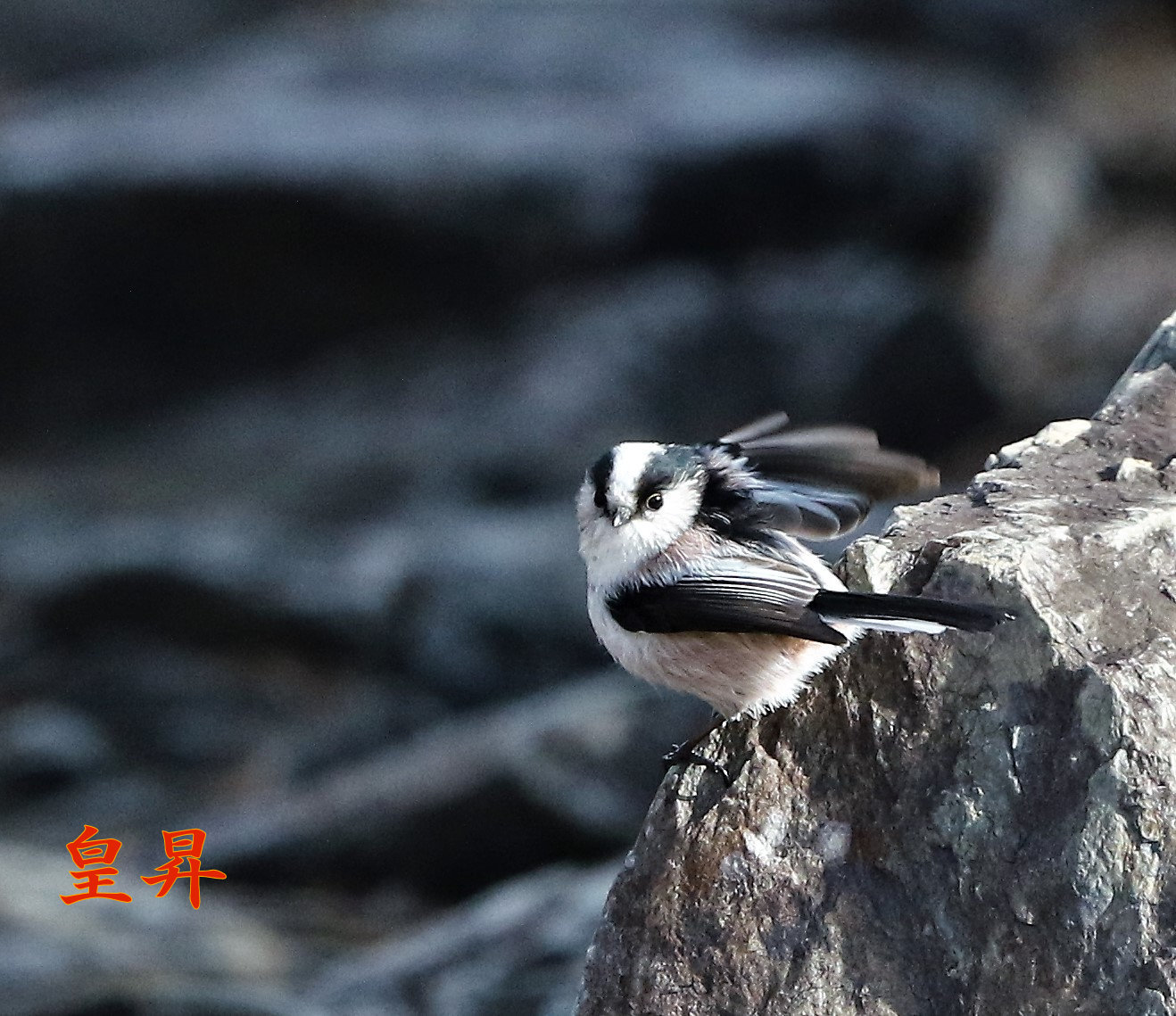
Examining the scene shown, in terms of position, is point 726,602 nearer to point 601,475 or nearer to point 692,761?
point 692,761

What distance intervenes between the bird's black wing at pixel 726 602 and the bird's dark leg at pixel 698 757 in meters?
0.23

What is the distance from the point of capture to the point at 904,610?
10.5 feet

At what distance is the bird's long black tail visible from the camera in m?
3.12

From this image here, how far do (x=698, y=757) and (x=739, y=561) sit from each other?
49 cm

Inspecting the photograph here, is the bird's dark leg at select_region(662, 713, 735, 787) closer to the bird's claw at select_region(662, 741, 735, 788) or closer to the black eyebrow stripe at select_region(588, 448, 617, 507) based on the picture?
the bird's claw at select_region(662, 741, 735, 788)

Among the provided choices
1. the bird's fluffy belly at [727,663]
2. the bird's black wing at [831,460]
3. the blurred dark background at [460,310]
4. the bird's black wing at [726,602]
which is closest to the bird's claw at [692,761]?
the bird's fluffy belly at [727,663]

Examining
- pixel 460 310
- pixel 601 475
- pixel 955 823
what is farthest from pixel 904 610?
pixel 460 310

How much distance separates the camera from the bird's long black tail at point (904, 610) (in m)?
3.12

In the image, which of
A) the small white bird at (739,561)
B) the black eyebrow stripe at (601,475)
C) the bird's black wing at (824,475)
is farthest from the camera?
the bird's black wing at (824,475)

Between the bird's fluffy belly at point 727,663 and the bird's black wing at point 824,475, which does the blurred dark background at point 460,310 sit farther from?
the bird's fluffy belly at point 727,663

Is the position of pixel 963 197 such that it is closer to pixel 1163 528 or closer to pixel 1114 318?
pixel 1114 318

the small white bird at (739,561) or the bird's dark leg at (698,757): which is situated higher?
the small white bird at (739,561)

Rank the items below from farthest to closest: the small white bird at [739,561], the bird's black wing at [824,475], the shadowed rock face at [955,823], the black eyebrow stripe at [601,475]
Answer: the bird's black wing at [824,475] < the black eyebrow stripe at [601,475] < the small white bird at [739,561] < the shadowed rock face at [955,823]

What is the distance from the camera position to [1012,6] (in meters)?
13.1
